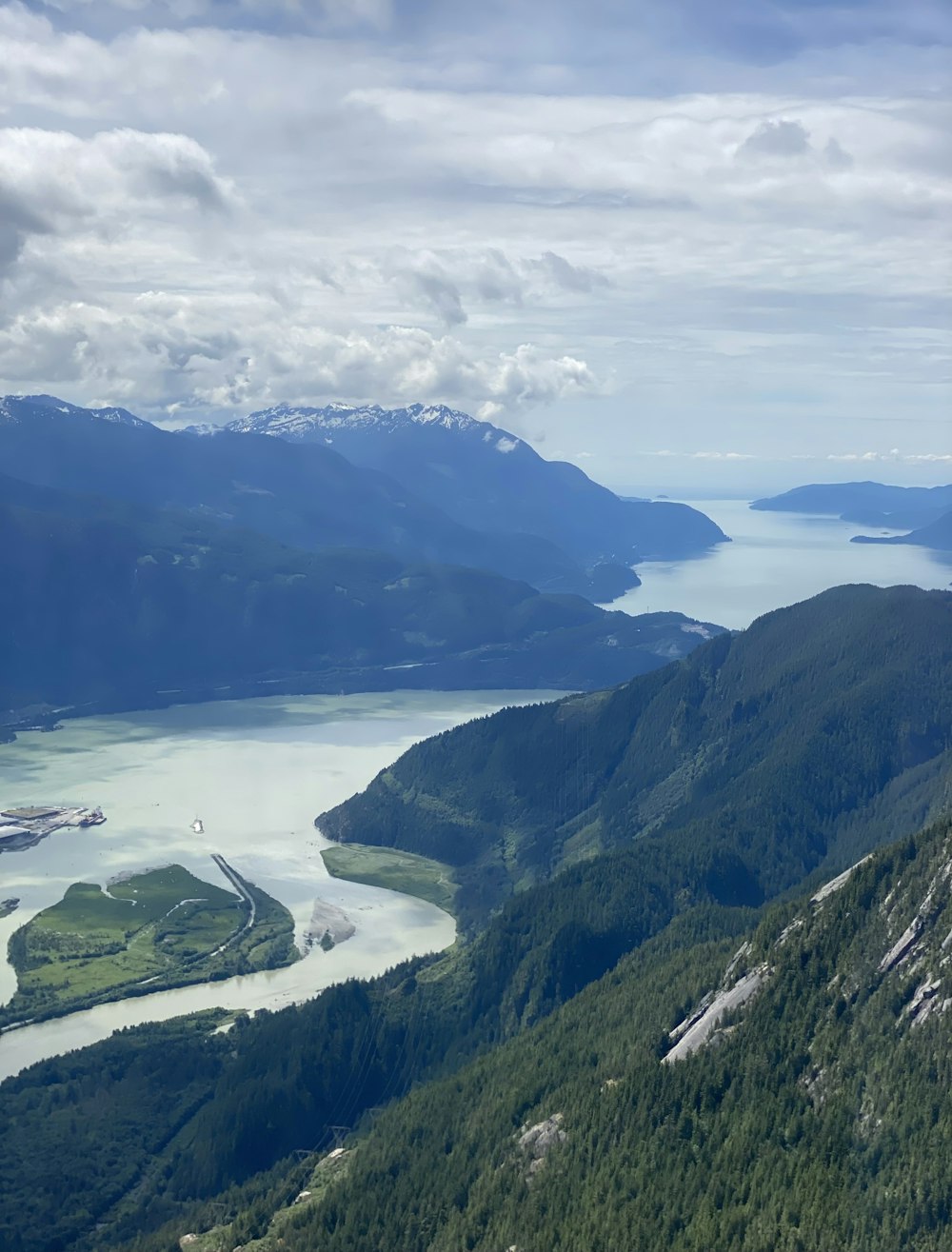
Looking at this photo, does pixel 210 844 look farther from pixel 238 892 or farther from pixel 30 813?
pixel 30 813

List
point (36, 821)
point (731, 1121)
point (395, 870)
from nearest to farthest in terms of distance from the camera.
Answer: point (731, 1121) → point (395, 870) → point (36, 821)

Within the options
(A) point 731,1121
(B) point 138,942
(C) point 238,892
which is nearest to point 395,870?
(C) point 238,892

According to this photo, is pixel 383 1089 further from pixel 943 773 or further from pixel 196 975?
pixel 943 773

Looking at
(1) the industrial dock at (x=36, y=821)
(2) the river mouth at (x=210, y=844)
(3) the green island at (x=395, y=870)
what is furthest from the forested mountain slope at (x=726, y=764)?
(1) the industrial dock at (x=36, y=821)

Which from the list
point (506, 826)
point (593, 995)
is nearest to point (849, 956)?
point (593, 995)

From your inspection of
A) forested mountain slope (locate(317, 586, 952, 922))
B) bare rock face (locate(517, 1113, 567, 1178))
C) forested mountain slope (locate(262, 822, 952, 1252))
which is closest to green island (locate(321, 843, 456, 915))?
forested mountain slope (locate(317, 586, 952, 922))

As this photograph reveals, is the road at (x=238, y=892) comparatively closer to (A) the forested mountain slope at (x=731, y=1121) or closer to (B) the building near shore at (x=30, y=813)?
(B) the building near shore at (x=30, y=813)
